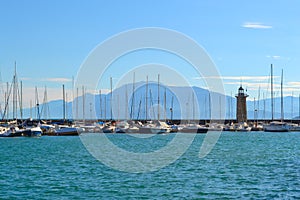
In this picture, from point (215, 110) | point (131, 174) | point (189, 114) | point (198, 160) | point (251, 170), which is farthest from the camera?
point (215, 110)

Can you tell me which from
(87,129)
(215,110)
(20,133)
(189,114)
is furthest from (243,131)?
(20,133)

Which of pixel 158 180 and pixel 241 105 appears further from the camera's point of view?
pixel 241 105

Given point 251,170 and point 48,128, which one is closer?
point 251,170

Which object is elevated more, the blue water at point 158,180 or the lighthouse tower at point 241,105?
the lighthouse tower at point 241,105

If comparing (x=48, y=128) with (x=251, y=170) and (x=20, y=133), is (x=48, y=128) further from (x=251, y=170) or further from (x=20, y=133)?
(x=251, y=170)

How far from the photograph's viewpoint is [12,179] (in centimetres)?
3294

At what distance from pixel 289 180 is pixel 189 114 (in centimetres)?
9534

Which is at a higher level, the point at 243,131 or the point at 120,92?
the point at 120,92

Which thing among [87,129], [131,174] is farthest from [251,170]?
[87,129]

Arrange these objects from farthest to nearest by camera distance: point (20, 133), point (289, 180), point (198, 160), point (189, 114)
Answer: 1. point (189, 114)
2. point (20, 133)
3. point (198, 160)
4. point (289, 180)

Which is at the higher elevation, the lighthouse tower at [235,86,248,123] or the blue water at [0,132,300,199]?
the lighthouse tower at [235,86,248,123]

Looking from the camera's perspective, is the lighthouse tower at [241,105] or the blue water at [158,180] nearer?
the blue water at [158,180]

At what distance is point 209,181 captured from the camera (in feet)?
103

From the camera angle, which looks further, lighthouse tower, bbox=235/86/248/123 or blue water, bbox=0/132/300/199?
lighthouse tower, bbox=235/86/248/123
